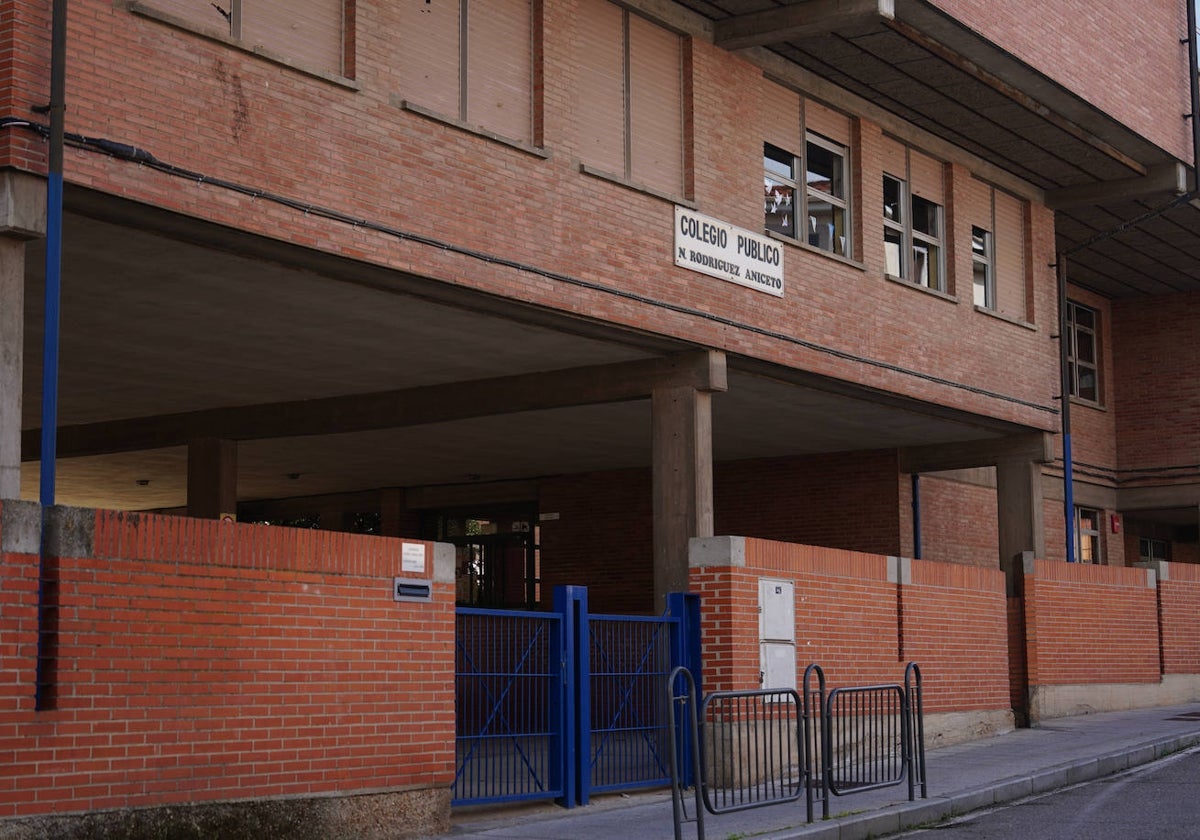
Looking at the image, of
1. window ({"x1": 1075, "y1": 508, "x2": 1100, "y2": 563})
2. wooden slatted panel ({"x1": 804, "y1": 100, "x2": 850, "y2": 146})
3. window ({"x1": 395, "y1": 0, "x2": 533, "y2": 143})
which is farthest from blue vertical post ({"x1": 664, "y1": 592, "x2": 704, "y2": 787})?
window ({"x1": 1075, "y1": 508, "x2": 1100, "y2": 563})

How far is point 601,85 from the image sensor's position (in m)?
15.5

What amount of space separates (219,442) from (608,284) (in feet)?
26.5

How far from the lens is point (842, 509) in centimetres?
2462

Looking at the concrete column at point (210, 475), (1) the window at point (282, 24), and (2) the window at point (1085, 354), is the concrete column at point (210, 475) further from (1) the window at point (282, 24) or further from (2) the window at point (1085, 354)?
(2) the window at point (1085, 354)

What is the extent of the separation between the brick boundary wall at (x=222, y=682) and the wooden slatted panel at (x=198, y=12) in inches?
155

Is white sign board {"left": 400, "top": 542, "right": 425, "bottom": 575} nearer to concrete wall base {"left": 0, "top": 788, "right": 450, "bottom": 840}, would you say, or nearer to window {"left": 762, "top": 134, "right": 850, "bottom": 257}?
concrete wall base {"left": 0, "top": 788, "right": 450, "bottom": 840}

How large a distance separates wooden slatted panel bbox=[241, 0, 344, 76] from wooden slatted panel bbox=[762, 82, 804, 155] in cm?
647

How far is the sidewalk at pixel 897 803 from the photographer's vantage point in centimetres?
1123

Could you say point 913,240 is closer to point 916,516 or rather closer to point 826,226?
point 826,226

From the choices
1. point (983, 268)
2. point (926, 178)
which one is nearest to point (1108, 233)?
point (983, 268)

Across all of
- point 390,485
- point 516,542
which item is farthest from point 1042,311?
point 390,485

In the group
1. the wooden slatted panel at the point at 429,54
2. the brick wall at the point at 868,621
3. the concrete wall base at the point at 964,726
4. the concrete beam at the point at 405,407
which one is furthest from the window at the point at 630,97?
the concrete wall base at the point at 964,726

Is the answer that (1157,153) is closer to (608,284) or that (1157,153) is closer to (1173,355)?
(1173,355)

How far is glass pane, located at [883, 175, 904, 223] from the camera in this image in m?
20.4
